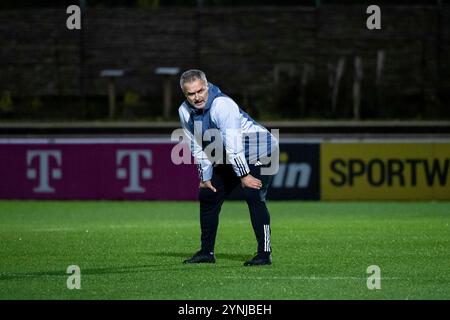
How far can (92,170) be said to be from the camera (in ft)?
74.7

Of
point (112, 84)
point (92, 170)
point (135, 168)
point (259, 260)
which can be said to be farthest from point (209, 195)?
point (112, 84)

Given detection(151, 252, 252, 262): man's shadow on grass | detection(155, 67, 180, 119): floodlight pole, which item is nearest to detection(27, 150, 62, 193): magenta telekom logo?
detection(155, 67, 180, 119): floodlight pole

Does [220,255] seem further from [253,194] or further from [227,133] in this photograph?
[227,133]

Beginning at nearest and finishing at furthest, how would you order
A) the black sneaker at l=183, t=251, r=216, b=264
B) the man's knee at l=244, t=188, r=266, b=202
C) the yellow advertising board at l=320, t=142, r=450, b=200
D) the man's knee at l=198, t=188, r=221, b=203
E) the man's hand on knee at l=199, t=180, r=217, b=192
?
the man's knee at l=244, t=188, r=266, b=202, the man's hand on knee at l=199, t=180, r=217, b=192, the man's knee at l=198, t=188, r=221, b=203, the black sneaker at l=183, t=251, r=216, b=264, the yellow advertising board at l=320, t=142, r=450, b=200

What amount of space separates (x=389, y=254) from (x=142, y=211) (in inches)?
334

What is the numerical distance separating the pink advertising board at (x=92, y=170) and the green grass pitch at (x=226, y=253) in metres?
2.15

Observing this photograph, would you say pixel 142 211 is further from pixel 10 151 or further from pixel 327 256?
pixel 327 256

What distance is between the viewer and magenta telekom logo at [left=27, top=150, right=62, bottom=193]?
2273 centimetres

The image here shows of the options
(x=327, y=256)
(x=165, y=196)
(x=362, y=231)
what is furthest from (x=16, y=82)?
(x=327, y=256)

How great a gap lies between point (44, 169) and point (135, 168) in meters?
1.86

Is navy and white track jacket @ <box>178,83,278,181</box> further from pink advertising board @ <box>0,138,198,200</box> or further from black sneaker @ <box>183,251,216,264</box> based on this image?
pink advertising board @ <box>0,138,198,200</box>

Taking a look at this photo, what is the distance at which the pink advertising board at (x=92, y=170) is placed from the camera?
22672 millimetres

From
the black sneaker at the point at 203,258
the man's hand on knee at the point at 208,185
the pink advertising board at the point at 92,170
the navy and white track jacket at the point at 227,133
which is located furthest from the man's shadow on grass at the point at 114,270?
the pink advertising board at the point at 92,170
